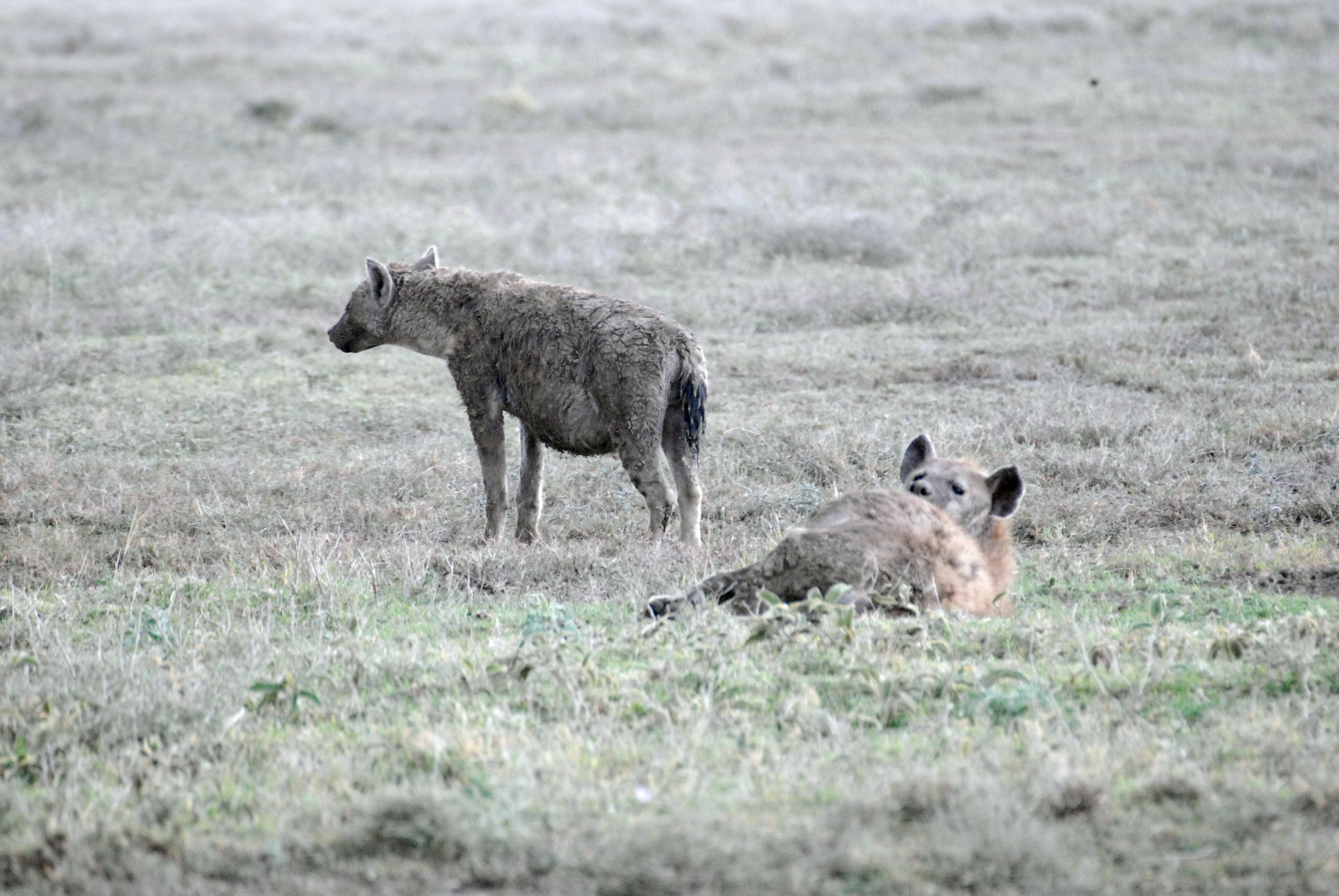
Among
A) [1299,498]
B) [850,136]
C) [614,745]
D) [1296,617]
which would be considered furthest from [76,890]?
[850,136]

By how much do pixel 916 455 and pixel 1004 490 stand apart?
0.51 m

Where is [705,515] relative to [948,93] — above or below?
below

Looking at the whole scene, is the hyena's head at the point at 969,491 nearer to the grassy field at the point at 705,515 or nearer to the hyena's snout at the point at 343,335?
the grassy field at the point at 705,515

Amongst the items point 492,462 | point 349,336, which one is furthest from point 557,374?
point 349,336

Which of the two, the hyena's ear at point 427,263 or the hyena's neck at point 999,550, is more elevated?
the hyena's ear at point 427,263

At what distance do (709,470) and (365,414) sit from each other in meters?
2.75

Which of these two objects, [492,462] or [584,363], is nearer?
[584,363]

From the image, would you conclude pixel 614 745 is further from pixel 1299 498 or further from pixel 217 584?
pixel 1299 498

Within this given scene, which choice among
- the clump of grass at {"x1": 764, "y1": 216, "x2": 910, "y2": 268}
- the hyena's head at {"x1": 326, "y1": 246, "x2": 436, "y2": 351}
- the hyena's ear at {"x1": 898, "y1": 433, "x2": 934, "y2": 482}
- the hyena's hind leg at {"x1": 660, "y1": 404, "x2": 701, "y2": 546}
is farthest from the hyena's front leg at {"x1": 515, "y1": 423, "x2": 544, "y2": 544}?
the clump of grass at {"x1": 764, "y1": 216, "x2": 910, "y2": 268}

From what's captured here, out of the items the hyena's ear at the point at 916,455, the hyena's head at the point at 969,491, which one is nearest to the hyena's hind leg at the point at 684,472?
the hyena's ear at the point at 916,455

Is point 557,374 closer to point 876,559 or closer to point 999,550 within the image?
point 999,550

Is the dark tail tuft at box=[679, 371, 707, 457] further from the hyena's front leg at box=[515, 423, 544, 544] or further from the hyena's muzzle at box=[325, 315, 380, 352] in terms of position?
the hyena's muzzle at box=[325, 315, 380, 352]

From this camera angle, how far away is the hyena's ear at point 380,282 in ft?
26.7

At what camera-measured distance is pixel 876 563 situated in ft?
17.4
